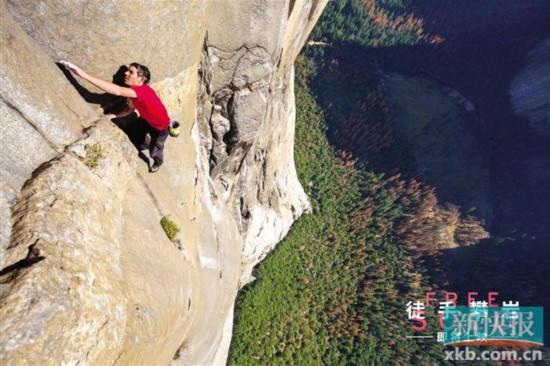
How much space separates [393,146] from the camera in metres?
35.8

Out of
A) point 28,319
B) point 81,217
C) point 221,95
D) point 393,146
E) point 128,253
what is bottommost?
point 28,319

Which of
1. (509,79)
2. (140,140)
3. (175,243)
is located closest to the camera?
(140,140)

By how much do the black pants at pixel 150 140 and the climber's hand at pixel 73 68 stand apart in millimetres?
1653

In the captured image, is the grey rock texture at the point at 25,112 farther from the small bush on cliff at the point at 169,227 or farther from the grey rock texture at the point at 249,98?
the grey rock texture at the point at 249,98

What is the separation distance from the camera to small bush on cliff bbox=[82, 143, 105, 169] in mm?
5418

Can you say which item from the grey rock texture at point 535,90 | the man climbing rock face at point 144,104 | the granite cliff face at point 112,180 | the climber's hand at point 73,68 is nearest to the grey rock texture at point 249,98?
the granite cliff face at point 112,180

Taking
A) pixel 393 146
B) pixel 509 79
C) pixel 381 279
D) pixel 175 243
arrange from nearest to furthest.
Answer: pixel 175 243 < pixel 381 279 < pixel 393 146 < pixel 509 79

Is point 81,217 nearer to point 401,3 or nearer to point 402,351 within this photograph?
point 402,351

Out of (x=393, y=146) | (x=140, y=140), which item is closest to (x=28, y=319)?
(x=140, y=140)

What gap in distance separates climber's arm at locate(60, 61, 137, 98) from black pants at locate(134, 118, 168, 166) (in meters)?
1.10

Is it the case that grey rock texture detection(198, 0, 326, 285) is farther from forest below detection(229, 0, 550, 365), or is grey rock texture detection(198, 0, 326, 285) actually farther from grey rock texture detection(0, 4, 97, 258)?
forest below detection(229, 0, 550, 365)

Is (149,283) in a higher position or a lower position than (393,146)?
lower

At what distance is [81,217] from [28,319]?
1555 millimetres

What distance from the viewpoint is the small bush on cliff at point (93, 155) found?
5418 mm
